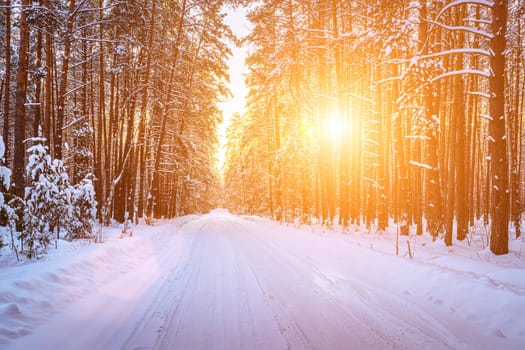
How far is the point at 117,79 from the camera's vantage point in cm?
1719

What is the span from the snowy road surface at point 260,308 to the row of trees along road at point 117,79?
5674 mm

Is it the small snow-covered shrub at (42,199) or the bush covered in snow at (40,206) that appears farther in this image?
the small snow-covered shrub at (42,199)

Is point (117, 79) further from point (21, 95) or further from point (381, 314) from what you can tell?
point (381, 314)

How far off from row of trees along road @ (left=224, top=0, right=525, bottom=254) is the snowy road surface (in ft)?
13.1

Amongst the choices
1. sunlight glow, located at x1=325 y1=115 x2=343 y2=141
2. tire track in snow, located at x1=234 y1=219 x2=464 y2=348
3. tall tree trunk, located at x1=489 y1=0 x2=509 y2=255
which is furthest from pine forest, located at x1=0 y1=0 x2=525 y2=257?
tire track in snow, located at x1=234 y1=219 x2=464 y2=348

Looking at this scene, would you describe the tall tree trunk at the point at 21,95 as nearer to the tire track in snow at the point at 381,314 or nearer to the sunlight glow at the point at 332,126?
the tire track in snow at the point at 381,314

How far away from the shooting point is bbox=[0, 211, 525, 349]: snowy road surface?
3.17 meters

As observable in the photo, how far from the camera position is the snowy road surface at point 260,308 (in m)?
3.17

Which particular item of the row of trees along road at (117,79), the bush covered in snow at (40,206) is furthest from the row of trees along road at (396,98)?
the bush covered in snow at (40,206)

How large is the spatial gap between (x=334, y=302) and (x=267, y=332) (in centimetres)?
151

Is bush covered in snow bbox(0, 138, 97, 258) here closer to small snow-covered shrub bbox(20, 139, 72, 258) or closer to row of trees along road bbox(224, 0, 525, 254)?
small snow-covered shrub bbox(20, 139, 72, 258)

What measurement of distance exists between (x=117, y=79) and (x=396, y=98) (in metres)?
17.1

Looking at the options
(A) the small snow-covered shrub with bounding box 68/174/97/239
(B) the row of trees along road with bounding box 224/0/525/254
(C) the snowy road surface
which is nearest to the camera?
(C) the snowy road surface

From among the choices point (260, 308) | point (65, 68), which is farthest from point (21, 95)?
point (260, 308)
